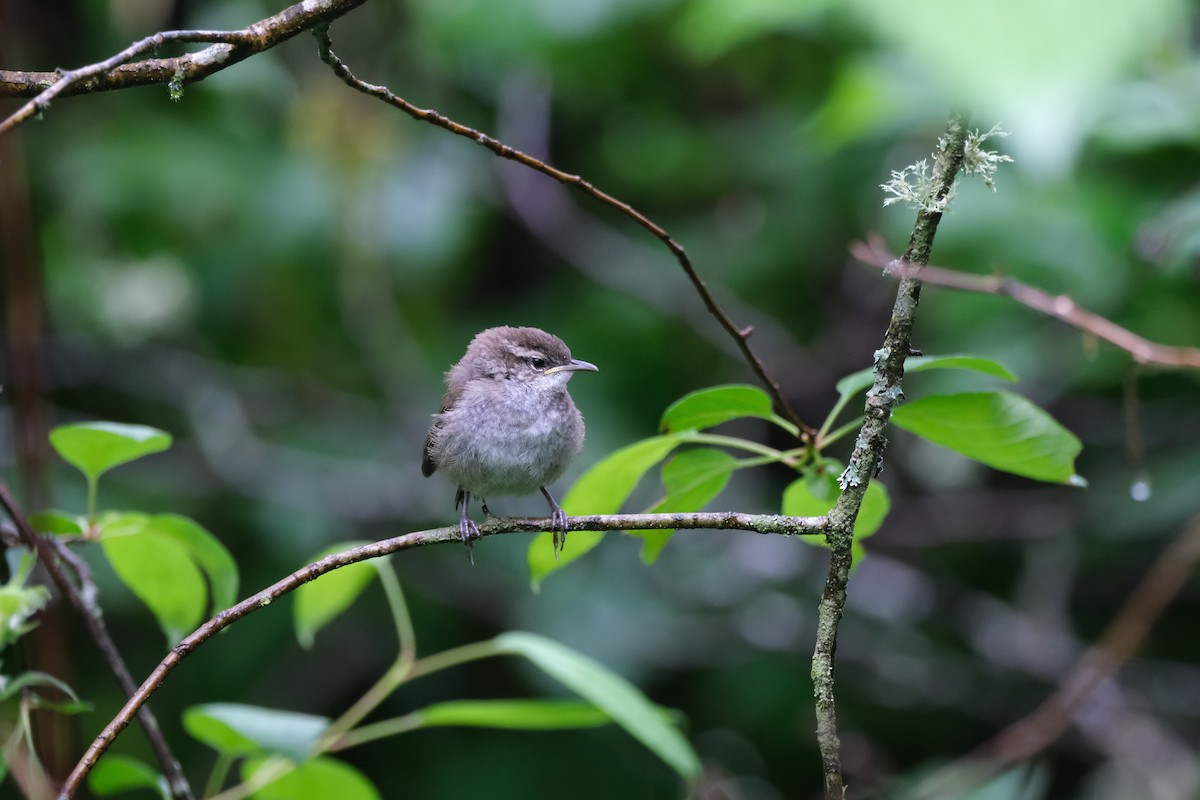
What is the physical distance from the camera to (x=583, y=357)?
259 inches

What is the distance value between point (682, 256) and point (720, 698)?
456 cm

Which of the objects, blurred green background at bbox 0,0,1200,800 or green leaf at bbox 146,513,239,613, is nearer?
green leaf at bbox 146,513,239,613

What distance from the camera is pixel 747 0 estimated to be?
3.96 metres

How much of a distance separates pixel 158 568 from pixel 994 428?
5.87ft

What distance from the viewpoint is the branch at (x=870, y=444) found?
5.59 ft

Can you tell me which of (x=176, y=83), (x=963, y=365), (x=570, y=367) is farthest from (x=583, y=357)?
(x=176, y=83)

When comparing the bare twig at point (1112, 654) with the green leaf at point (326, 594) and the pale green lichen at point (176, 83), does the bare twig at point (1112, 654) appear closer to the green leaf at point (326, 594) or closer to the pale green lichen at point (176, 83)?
the green leaf at point (326, 594)

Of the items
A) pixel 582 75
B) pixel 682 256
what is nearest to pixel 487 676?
pixel 582 75

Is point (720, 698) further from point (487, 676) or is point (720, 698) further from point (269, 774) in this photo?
point (269, 774)

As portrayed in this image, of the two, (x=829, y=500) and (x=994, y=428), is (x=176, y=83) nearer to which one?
(x=829, y=500)

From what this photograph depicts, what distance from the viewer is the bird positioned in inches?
160

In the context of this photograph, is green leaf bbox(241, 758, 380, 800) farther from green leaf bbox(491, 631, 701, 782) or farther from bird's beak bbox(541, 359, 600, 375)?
bird's beak bbox(541, 359, 600, 375)

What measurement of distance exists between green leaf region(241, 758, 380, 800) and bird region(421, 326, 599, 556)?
4.92ft

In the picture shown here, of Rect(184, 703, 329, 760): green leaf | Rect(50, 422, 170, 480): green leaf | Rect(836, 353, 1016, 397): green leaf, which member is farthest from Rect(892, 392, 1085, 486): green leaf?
Rect(50, 422, 170, 480): green leaf
